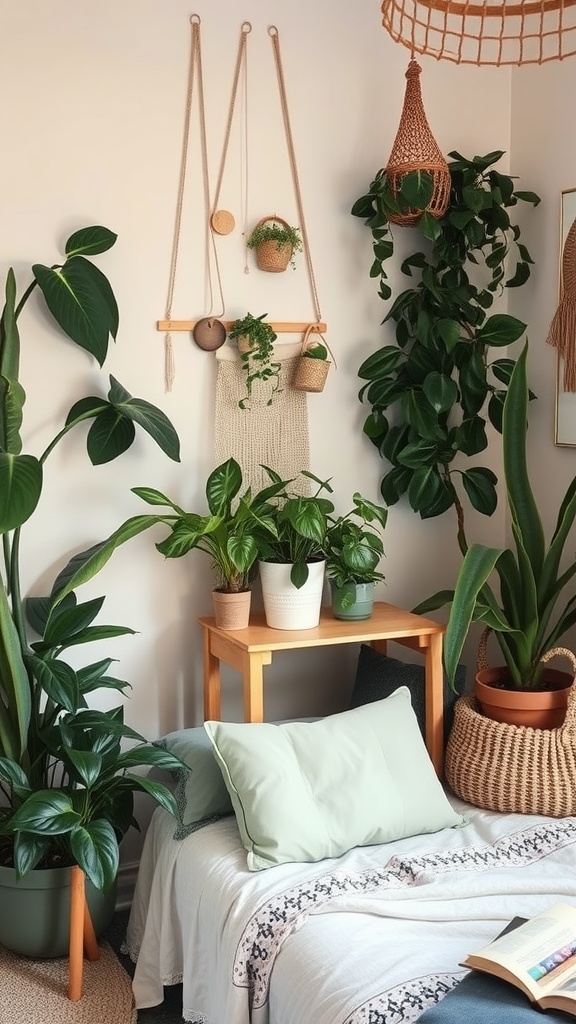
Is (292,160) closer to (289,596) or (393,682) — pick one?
(289,596)

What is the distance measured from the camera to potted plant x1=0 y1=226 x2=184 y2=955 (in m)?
2.20

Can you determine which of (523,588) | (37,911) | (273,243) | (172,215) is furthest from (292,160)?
(37,911)

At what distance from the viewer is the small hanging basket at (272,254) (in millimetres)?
2734

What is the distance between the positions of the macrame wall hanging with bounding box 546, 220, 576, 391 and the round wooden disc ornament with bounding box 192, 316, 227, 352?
0.93 metres

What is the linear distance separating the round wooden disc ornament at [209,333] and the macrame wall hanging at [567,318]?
0.93 metres

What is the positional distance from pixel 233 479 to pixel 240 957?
45.3 inches

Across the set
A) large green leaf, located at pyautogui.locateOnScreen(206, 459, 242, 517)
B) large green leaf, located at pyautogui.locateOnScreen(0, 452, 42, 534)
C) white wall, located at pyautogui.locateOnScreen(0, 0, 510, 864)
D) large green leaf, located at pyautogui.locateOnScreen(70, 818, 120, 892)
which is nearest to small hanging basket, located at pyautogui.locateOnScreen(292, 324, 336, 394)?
white wall, located at pyautogui.locateOnScreen(0, 0, 510, 864)

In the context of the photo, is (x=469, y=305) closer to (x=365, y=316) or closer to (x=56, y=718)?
(x=365, y=316)

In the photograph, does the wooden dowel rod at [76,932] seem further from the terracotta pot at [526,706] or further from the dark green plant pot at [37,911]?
the terracotta pot at [526,706]

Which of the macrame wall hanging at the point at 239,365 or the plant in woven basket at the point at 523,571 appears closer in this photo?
the plant in woven basket at the point at 523,571

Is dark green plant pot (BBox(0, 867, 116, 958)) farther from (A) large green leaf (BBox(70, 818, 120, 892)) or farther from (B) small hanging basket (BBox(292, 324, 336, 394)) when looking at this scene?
(B) small hanging basket (BBox(292, 324, 336, 394))

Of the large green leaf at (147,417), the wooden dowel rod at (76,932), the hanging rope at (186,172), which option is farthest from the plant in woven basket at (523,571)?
the wooden dowel rod at (76,932)

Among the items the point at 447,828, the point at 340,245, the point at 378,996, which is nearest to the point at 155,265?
the point at 340,245

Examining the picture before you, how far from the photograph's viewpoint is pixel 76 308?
239 cm
